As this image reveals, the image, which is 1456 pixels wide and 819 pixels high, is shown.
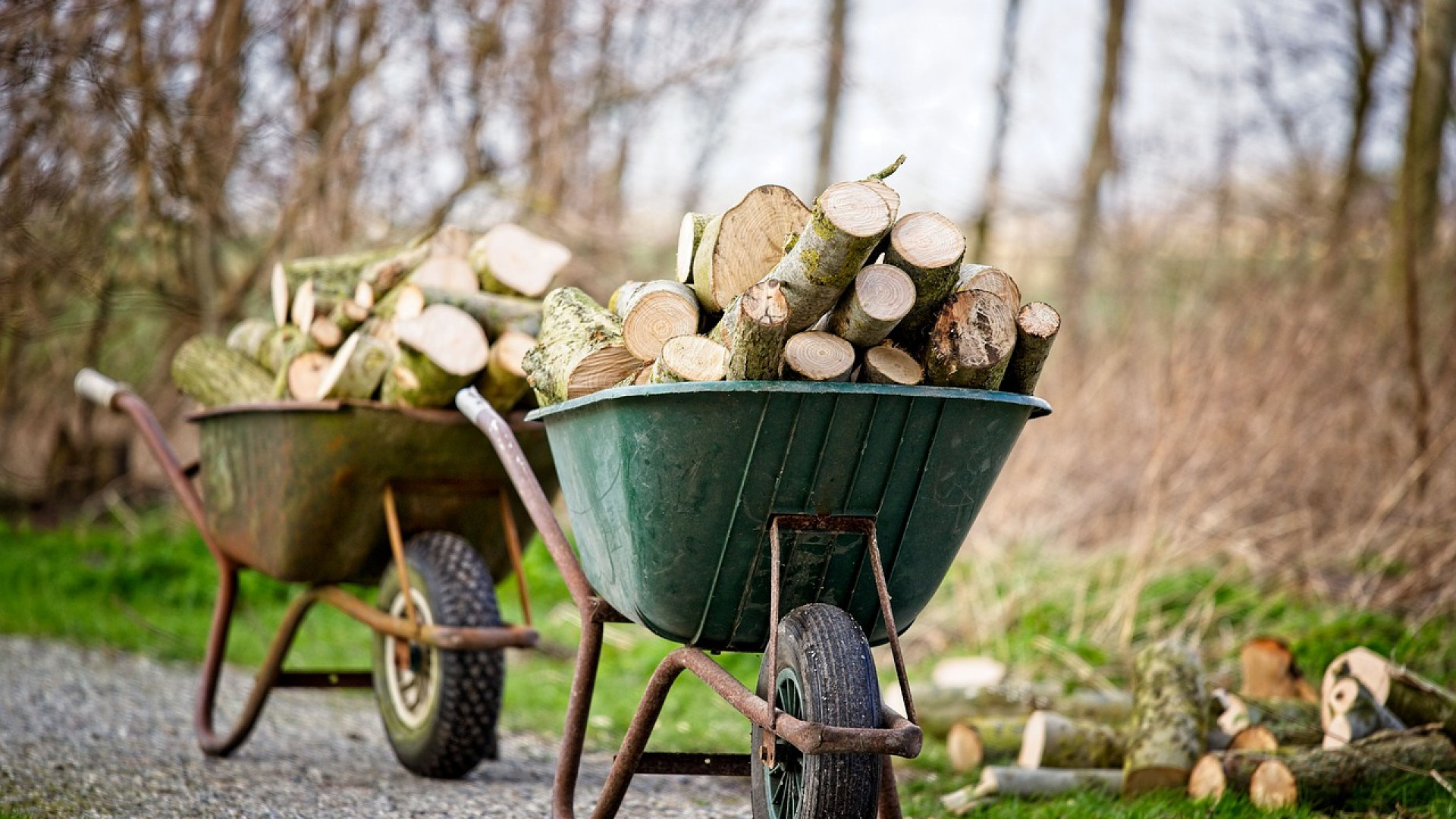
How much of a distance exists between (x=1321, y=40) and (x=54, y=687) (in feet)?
30.5

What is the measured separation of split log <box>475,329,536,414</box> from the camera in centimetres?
307

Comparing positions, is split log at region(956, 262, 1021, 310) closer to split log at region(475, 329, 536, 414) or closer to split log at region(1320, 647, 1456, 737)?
split log at region(475, 329, 536, 414)

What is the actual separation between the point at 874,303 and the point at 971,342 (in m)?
0.18

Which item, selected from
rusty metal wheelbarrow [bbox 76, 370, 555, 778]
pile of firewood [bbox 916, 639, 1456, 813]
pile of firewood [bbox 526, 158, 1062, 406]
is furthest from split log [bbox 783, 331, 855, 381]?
pile of firewood [bbox 916, 639, 1456, 813]

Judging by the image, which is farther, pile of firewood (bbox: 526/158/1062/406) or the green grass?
the green grass

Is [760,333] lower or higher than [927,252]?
lower

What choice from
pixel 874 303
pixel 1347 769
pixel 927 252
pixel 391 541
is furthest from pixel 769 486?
pixel 1347 769

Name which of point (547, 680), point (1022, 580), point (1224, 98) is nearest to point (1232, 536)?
point (1022, 580)

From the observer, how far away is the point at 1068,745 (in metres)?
3.13

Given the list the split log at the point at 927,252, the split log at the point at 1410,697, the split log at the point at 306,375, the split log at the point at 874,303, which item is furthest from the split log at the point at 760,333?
the split log at the point at 1410,697

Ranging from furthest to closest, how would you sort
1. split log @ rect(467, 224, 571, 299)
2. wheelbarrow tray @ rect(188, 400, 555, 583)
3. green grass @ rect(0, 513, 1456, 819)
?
green grass @ rect(0, 513, 1456, 819) → split log @ rect(467, 224, 571, 299) → wheelbarrow tray @ rect(188, 400, 555, 583)

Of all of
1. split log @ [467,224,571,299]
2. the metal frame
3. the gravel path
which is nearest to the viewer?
the metal frame

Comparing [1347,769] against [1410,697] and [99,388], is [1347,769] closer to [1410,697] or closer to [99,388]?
[1410,697]

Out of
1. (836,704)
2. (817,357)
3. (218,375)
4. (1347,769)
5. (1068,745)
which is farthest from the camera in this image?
(218,375)
